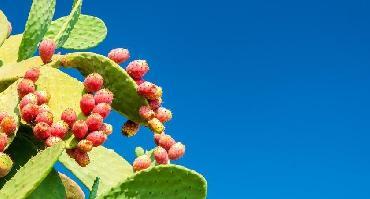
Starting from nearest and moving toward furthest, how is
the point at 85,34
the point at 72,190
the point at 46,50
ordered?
the point at 46,50
the point at 72,190
the point at 85,34

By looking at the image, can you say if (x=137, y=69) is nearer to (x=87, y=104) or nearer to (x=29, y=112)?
(x=87, y=104)

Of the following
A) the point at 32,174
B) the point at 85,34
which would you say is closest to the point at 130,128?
the point at 32,174

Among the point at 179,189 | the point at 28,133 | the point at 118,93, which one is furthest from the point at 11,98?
the point at 179,189

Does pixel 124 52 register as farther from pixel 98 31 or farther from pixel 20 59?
pixel 98 31

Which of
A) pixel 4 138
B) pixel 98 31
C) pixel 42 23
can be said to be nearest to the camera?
pixel 4 138

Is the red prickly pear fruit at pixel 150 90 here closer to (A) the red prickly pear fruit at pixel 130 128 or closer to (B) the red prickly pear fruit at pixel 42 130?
(A) the red prickly pear fruit at pixel 130 128
